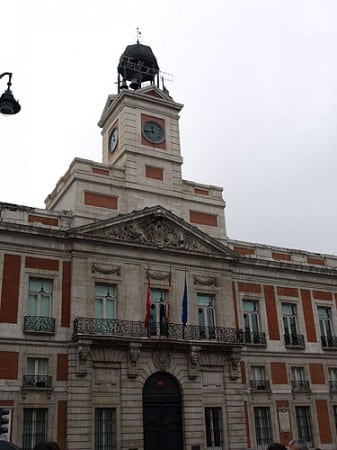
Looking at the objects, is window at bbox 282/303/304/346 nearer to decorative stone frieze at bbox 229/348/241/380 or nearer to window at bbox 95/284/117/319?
decorative stone frieze at bbox 229/348/241/380

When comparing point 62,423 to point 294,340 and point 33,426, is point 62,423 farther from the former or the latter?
point 294,340

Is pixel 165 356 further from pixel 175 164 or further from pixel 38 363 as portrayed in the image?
pixel 175 164

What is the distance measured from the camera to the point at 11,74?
41.8ft

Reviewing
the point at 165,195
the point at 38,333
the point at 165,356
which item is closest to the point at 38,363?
the point at 38,333

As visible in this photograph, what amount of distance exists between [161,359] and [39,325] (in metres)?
5.31

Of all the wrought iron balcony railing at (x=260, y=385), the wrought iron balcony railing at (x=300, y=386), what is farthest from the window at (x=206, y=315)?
the wrought iron balcony railing at (x=300, y=386)

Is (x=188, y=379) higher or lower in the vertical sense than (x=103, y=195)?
lower

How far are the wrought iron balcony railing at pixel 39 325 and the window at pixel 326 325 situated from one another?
14305 mm

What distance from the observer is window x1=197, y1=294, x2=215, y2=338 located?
2519 cm

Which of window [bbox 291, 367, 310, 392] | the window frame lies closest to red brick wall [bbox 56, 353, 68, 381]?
the window frame

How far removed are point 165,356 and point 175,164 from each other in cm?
969

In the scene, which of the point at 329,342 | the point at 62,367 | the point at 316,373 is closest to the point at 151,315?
the point at 62,367

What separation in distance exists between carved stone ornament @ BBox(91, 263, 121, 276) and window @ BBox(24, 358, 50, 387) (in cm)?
421

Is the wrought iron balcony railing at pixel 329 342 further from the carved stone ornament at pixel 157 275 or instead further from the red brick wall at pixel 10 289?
the red brick wall at pixel 10 289
